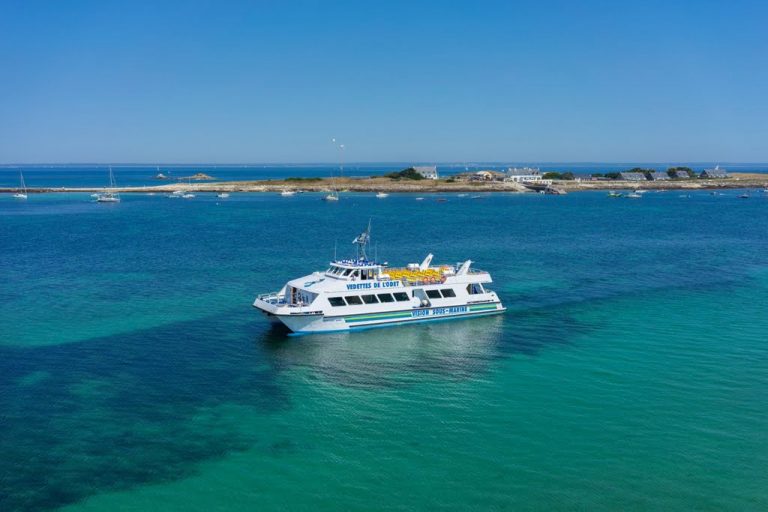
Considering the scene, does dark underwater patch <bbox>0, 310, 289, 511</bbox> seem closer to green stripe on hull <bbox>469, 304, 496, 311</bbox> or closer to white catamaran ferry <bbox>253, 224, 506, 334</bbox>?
white catamaran ferry <bbox>253, 224, 506, 334</bbox>

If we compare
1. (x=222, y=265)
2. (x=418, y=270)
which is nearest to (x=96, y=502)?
(x=418, y=270)

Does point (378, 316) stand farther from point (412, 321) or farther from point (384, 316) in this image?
point (412, 321)

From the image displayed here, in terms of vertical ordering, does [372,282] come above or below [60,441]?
above

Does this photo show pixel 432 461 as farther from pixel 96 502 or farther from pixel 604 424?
pixel 96 502

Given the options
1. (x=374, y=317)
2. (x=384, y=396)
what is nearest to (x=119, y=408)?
(x=384, y=396)

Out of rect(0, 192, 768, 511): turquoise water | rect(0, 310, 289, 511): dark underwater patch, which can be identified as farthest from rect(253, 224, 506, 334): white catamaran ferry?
rect(0, 310, 289, 511): dark underwater patch

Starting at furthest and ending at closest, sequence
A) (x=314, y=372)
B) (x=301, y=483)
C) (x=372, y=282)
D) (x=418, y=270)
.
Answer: (x=418, y=270) < (x=372, y=282) < (x=314, y=372) < (x=301, y=483)

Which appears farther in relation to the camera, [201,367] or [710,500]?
[201,367]
